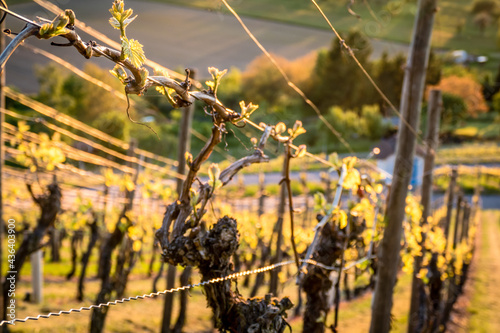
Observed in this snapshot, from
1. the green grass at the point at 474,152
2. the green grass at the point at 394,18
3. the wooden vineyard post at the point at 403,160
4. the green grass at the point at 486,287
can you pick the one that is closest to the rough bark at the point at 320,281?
the wooden vineyard post at the point at 403,160

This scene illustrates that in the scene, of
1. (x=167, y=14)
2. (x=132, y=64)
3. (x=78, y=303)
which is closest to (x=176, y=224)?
(x=132, y=64)

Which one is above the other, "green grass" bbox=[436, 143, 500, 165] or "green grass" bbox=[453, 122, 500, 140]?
Result: "green grass" bbox=[453, 122, 500, 140]

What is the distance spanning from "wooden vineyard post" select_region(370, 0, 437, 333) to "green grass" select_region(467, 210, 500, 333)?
486 cm

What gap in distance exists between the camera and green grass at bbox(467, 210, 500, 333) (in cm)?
871

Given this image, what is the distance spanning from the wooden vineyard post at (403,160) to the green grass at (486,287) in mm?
4859

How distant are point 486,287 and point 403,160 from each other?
898 centimetres

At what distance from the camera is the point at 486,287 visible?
11734mm

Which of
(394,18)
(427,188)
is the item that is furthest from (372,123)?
(427,188)

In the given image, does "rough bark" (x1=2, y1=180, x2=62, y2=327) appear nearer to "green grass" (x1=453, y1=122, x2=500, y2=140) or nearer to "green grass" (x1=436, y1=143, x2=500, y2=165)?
"green grass" (x1=436, y1=143, x2=500, y2=165)

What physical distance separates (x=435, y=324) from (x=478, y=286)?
6363 mm

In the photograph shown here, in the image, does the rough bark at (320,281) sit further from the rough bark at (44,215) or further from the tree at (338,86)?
the tree at (338,86)

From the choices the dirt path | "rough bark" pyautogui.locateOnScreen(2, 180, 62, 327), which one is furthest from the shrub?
"rough bark" pyautogui.locateOnScreen(2, 180, 62, 327)

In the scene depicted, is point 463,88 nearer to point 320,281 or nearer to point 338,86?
point 338,86

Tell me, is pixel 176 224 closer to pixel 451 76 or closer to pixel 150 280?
pixel 150 280
